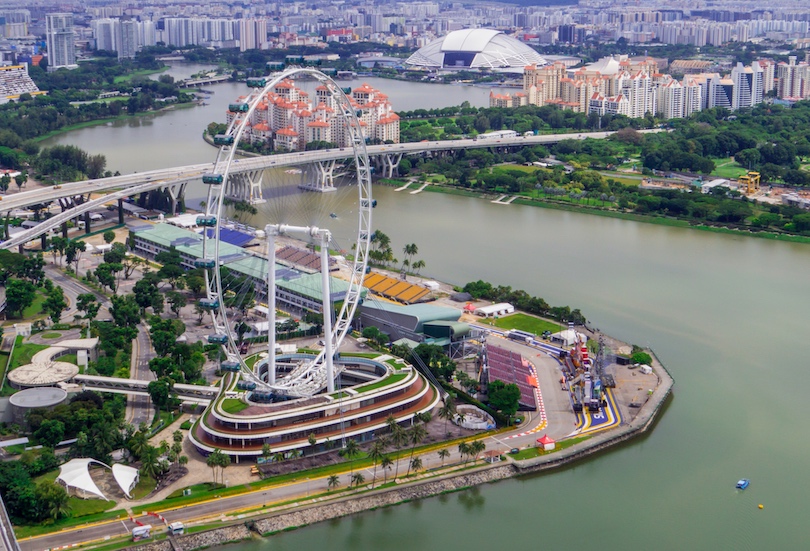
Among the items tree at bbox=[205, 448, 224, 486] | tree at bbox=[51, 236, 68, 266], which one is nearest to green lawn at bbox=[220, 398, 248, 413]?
tree at bbox=[205, 448, 224, 486]

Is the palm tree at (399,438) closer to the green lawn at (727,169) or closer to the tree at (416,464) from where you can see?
the tree at (416,464)

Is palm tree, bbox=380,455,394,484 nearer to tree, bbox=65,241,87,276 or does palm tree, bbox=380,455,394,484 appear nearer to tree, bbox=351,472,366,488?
tree, bbox=351,472,366,488

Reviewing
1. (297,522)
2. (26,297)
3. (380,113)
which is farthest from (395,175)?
(297,522)

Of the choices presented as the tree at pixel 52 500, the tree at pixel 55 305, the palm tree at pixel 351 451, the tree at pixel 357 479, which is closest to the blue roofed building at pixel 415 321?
the palm tree at pixel 351 451

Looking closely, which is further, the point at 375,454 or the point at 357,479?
the point at 375,454

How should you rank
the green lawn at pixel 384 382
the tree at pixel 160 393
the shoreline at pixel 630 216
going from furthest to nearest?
the shoreline at pixel 630 216 → the tree at pixel 160 393 → the green lawn at pixel 384 382

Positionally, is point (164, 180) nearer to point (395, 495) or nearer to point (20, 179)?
point (20, 179)

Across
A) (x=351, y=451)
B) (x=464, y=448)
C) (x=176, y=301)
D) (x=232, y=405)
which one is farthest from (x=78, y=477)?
(x=176, y=301)
